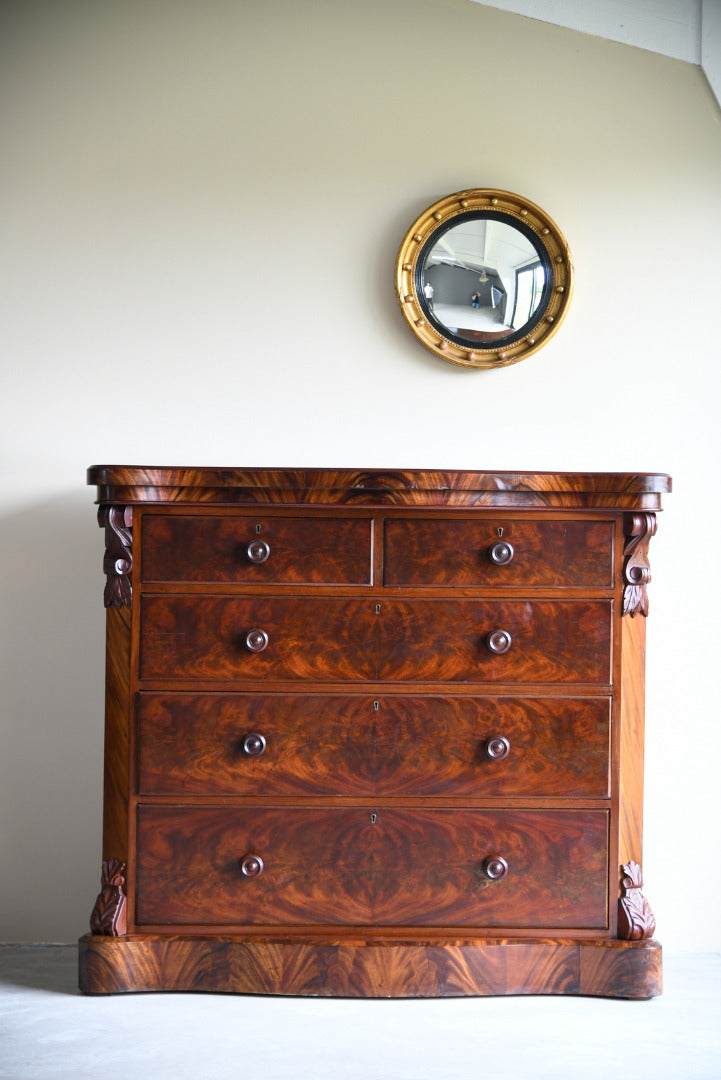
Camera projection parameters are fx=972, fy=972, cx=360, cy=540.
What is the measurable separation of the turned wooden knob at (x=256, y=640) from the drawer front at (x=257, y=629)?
0.04 feet

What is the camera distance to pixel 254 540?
247cm

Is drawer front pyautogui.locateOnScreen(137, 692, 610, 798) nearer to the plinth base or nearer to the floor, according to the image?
the plinth base

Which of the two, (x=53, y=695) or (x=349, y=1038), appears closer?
(x=349, y=1038)

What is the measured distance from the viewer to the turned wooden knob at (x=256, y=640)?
246cm

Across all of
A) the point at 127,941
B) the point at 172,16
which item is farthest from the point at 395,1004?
the point at 172,16

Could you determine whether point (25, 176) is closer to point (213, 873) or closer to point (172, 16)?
point (172, 16)

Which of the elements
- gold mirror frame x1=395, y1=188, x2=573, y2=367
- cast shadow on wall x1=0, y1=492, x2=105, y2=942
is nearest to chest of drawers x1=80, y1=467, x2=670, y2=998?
cast shadow on wall x1=0, y1=492, x2=105, y2=942

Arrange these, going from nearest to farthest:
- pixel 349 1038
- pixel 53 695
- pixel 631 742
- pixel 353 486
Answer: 1. pixel 349 1038
2. pixel 353 486
3. pixel 631 742
4. pixel 53 695

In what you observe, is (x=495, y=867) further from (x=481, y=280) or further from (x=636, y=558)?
(x=481, y=280)

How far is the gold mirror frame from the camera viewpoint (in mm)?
3043

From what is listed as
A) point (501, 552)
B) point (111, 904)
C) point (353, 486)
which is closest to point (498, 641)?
point (501, 552)

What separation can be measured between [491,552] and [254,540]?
0.60m

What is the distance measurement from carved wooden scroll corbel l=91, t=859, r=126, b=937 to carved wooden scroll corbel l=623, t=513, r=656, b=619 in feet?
4.77

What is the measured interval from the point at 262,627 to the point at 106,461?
0.92 m
